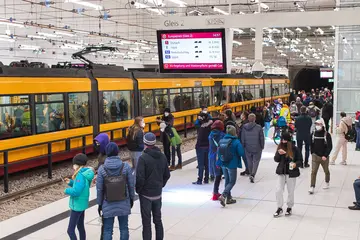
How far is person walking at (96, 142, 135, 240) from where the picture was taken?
17.8ft

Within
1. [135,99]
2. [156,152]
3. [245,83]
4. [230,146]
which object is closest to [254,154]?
[230,146]

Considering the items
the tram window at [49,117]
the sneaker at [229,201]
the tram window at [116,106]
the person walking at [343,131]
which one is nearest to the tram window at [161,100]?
the tram window at [116,106]

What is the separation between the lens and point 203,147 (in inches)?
393

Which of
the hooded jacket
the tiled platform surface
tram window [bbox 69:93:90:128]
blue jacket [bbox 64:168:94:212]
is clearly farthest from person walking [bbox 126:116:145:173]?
tram window [bbox 69:93:90:128]

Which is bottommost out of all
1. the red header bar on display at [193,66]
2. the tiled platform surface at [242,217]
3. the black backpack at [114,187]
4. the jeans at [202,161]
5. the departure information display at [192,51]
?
the tiled platform surface at [242,217]

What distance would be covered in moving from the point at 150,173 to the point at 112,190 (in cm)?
60

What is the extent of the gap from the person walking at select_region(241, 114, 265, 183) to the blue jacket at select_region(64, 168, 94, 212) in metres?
5.09

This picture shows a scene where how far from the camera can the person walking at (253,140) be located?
10.1 meters

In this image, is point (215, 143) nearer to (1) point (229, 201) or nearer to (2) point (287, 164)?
(1) point (229, 201)

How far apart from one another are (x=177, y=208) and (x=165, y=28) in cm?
504

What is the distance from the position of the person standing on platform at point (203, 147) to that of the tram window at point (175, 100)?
399 inches

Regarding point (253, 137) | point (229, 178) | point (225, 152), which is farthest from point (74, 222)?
point (253, 137)

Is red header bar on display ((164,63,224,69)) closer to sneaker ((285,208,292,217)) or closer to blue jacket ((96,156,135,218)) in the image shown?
sneaker ((285,208,292,217))

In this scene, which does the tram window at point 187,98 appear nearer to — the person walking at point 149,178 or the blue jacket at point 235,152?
the blue jacket at point 235,152
